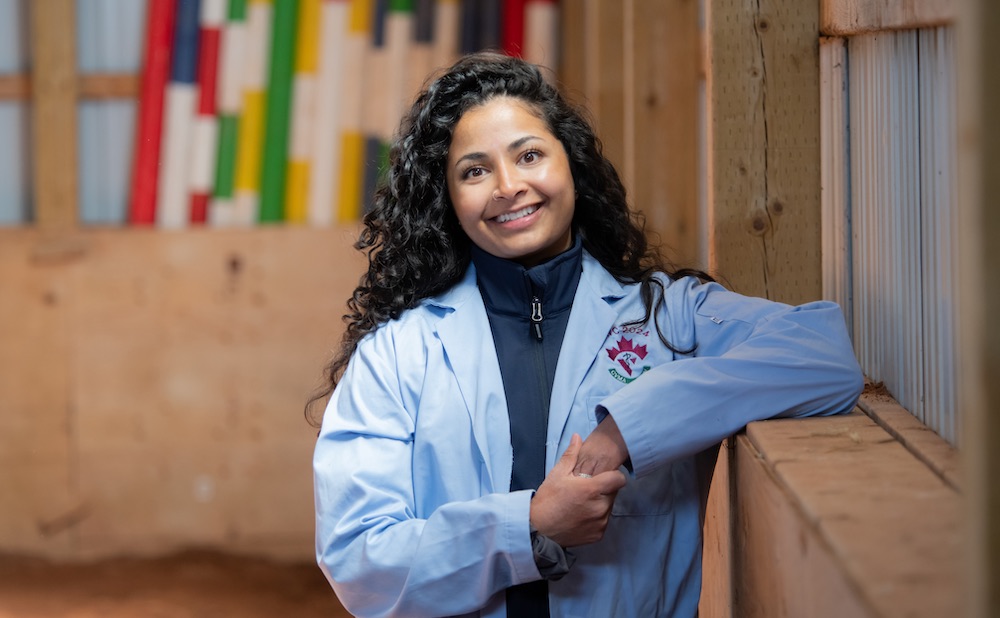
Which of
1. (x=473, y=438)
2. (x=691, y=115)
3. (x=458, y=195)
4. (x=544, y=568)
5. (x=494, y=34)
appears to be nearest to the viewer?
(x=544, y=568)

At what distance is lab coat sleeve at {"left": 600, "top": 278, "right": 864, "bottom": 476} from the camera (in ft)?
4.83

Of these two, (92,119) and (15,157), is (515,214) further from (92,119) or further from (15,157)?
(15,157)

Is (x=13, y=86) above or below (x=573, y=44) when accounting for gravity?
below

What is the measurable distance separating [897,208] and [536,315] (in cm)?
56

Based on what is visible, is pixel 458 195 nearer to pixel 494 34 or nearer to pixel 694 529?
pixel 694 529

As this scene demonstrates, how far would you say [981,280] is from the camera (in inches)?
22.8

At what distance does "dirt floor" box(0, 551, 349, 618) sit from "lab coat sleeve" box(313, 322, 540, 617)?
2524 mm

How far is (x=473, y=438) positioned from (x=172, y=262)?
11.4 feet

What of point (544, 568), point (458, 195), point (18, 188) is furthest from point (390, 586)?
point (18, 188)

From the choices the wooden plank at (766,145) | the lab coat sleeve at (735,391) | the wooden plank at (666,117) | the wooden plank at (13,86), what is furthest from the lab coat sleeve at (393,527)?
the wooden plank at (13,86)

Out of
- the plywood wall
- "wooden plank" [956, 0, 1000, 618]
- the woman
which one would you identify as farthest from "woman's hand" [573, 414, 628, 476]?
the plywood wall

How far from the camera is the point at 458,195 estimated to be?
1.84 metres

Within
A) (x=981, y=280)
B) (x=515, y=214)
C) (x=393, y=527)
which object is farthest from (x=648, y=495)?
(x=981, y=280)

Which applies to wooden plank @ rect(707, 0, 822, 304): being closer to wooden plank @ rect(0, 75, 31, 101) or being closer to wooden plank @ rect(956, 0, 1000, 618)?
wooden plank @ rect(956, 0, 1000, 618)
